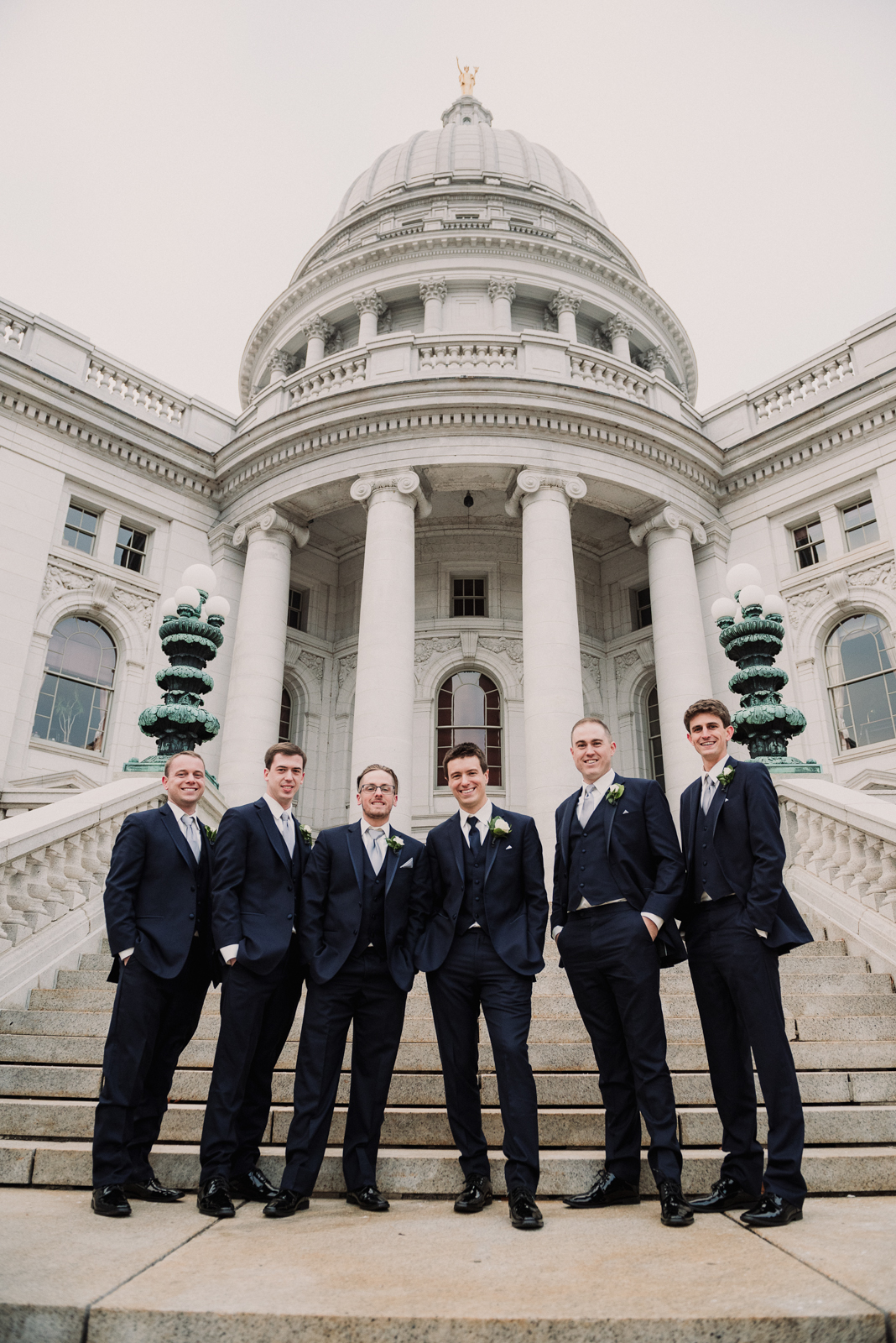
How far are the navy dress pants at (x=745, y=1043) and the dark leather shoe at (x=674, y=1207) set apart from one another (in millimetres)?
391

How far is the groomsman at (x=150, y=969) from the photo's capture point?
409 cm

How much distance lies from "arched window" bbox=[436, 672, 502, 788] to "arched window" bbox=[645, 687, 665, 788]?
3.60m

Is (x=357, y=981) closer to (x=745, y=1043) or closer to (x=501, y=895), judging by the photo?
(x=501, y=895)

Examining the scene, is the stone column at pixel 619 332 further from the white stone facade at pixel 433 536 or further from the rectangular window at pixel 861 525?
the rectangular window at pixel 861 525

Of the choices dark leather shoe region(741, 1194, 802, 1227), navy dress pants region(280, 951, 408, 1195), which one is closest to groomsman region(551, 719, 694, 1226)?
dark leather shoe region(741, 1194, 802, 1227)

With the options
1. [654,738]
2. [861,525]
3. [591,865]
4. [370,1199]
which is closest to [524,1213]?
[370,1199]

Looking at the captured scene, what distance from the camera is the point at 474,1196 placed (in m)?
3.93

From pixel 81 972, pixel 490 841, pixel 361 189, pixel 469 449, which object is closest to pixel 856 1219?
pixel 490 841

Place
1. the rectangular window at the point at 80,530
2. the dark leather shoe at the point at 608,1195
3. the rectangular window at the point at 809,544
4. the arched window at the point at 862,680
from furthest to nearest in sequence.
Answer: the rectangular window at the point at 809,544, the rectangular window at the point at 80,530, the arched window at the point at 862,680, the dark leather shoe at the point at 608,1195

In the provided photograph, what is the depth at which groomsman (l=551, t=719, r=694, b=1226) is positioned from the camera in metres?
4.04

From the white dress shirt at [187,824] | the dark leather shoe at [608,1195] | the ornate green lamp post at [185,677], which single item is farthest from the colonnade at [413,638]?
the dark leather shoe at [608,1195]

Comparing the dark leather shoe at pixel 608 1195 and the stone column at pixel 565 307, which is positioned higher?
the stone column at pixel 565 307

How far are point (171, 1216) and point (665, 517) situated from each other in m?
15.5

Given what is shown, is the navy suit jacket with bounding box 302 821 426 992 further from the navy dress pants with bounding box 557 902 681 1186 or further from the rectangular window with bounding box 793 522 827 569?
the rectangular window with bounding box 793 522 827 569
